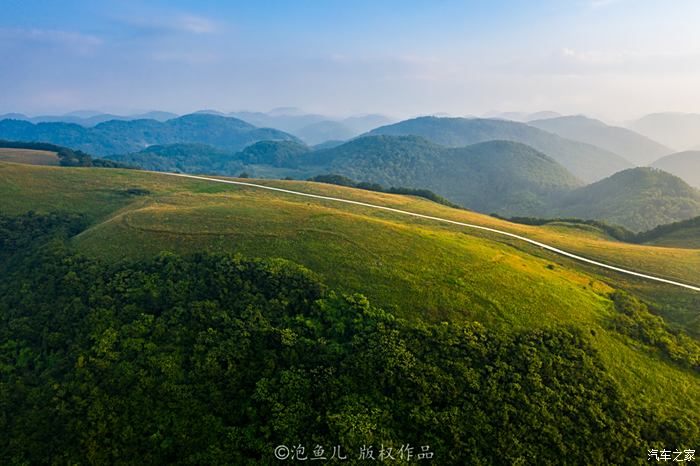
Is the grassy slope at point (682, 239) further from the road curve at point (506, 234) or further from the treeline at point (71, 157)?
the treeline at point (71, 157)

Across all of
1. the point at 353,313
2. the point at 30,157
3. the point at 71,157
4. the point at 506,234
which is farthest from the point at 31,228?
the point at 71,157

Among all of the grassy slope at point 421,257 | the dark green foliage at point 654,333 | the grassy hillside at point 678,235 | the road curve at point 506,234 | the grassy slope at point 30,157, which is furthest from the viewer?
the grassy slope at point 30,157

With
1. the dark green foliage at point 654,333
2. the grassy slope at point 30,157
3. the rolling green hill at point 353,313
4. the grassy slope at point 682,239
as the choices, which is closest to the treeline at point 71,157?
the grassy slope at point 30,157

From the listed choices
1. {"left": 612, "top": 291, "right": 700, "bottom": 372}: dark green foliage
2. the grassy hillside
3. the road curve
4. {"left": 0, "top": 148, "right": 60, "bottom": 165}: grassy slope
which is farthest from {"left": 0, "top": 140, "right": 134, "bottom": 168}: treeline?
the grassy hillside

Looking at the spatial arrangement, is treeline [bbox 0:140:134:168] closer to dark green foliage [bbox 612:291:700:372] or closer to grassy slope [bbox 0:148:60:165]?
grassy slope [bbox 0:148:60:165]

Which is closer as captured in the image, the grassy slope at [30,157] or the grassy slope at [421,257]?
the grassy slope at [421,257]

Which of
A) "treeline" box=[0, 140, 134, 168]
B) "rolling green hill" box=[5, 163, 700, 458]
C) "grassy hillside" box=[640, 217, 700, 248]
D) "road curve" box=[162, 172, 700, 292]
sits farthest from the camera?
"treeline" box=[0, 140, 134, 168]

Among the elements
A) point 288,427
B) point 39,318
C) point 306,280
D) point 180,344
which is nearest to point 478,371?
point 288,427
